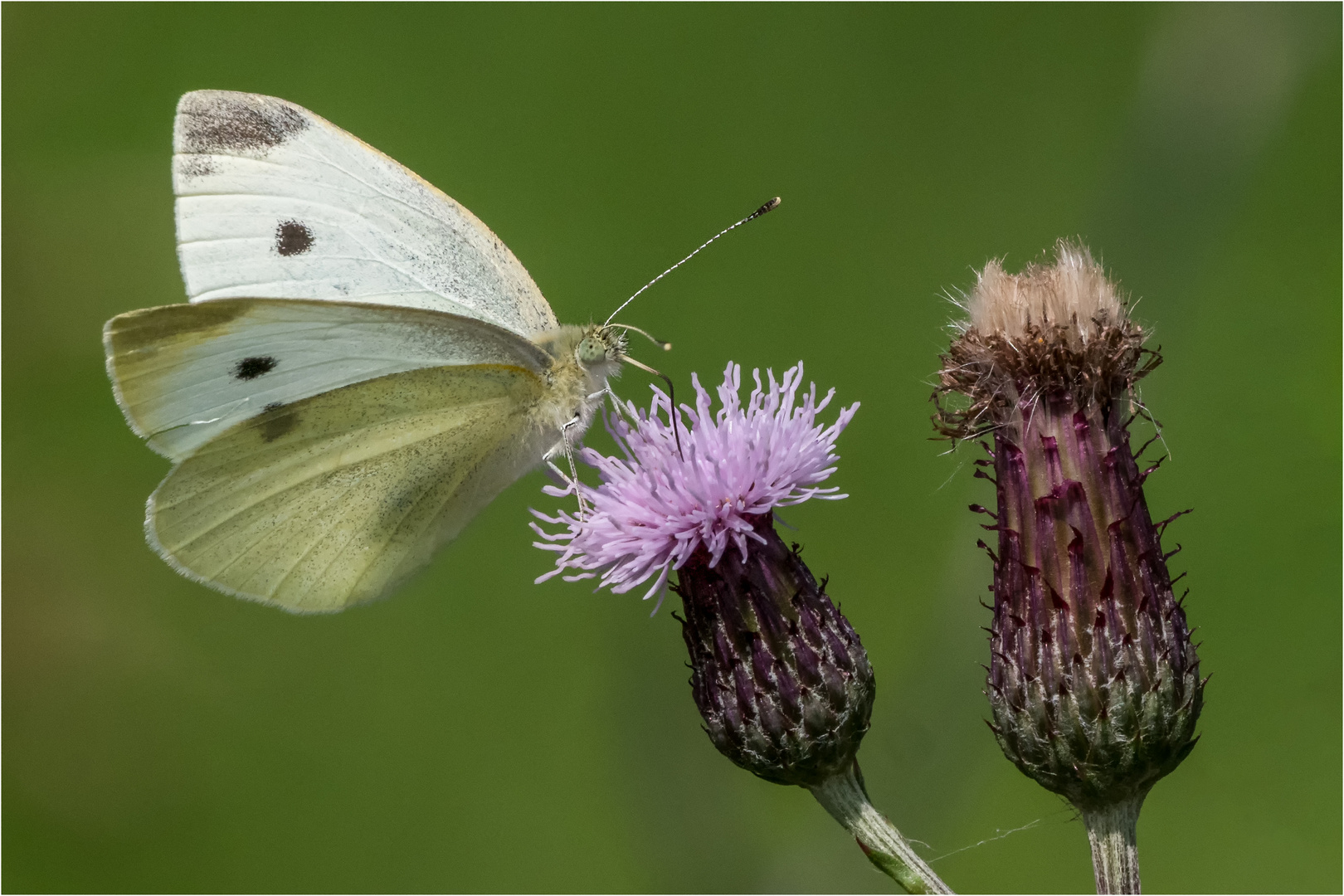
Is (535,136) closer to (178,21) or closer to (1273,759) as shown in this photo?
(178,21)

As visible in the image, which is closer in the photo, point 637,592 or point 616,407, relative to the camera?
point 616,407

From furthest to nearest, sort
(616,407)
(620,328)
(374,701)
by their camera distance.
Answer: (374,701)
(620,328)
(616,407)

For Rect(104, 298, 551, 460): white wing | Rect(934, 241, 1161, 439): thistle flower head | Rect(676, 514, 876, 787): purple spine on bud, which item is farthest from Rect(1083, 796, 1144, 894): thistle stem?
Rect(104, 298, 551, 460): white wing

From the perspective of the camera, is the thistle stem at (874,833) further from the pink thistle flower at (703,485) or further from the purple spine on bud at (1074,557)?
the pink thistle flower at (703,485)

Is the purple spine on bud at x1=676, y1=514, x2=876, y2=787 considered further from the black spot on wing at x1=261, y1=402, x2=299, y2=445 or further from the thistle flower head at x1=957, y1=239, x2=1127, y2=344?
the black spot on wing at x1=261, y1=402, x2=299, y2=445

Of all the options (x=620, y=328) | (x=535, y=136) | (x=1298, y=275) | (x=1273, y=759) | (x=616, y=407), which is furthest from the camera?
(x=535, y=136)

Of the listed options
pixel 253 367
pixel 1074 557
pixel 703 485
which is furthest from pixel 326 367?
pixel 1074 557

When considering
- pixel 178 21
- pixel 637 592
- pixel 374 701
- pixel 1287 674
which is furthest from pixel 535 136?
pixel 1287 674
